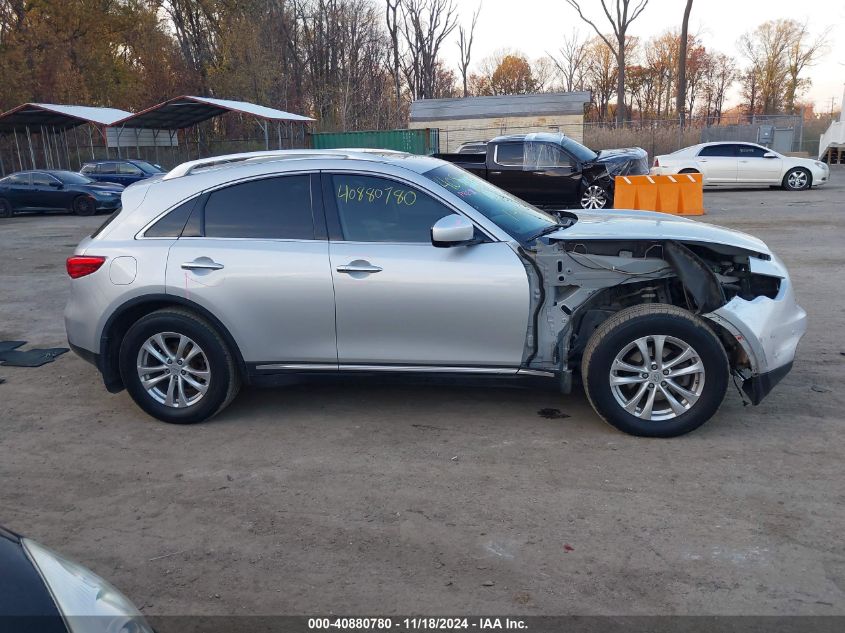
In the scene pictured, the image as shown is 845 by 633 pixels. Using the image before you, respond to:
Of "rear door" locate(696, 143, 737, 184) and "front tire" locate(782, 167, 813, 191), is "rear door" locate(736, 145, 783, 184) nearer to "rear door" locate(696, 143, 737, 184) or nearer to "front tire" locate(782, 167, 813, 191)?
"rear door" locate(696, 143, 737, 184)

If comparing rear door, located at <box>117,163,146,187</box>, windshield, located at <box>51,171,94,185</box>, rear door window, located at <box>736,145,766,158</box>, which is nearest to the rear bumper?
rear door window, located at <box>736,145,766,158</box>

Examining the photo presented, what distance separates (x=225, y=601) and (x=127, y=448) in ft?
6.41

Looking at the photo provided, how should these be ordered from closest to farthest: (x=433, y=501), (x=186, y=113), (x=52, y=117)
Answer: (x=433, y=501)
(x=52, y=117)
(x=186, y=113)

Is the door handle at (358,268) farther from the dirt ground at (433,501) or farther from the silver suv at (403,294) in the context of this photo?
the dirt ground at (433,501)

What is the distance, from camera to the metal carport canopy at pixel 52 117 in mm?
27364

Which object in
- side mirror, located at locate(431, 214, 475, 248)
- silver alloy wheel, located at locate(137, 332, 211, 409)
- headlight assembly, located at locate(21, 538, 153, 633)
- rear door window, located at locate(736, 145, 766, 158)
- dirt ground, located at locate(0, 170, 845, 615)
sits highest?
rear door window, located at locate(736, 145, 766, 158)

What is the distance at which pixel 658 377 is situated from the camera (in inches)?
176

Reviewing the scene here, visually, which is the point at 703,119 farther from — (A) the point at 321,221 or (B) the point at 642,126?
(A) the point at 321,221

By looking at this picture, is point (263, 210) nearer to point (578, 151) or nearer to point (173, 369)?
point (173, 369)

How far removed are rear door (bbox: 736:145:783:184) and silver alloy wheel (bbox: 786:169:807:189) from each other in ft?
1.15

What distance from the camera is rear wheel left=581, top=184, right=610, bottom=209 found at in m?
16.2

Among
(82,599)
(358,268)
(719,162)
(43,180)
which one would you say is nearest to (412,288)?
(358,268)

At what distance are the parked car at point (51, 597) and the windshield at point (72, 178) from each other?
21.6 meters

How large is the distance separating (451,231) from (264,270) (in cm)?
128
